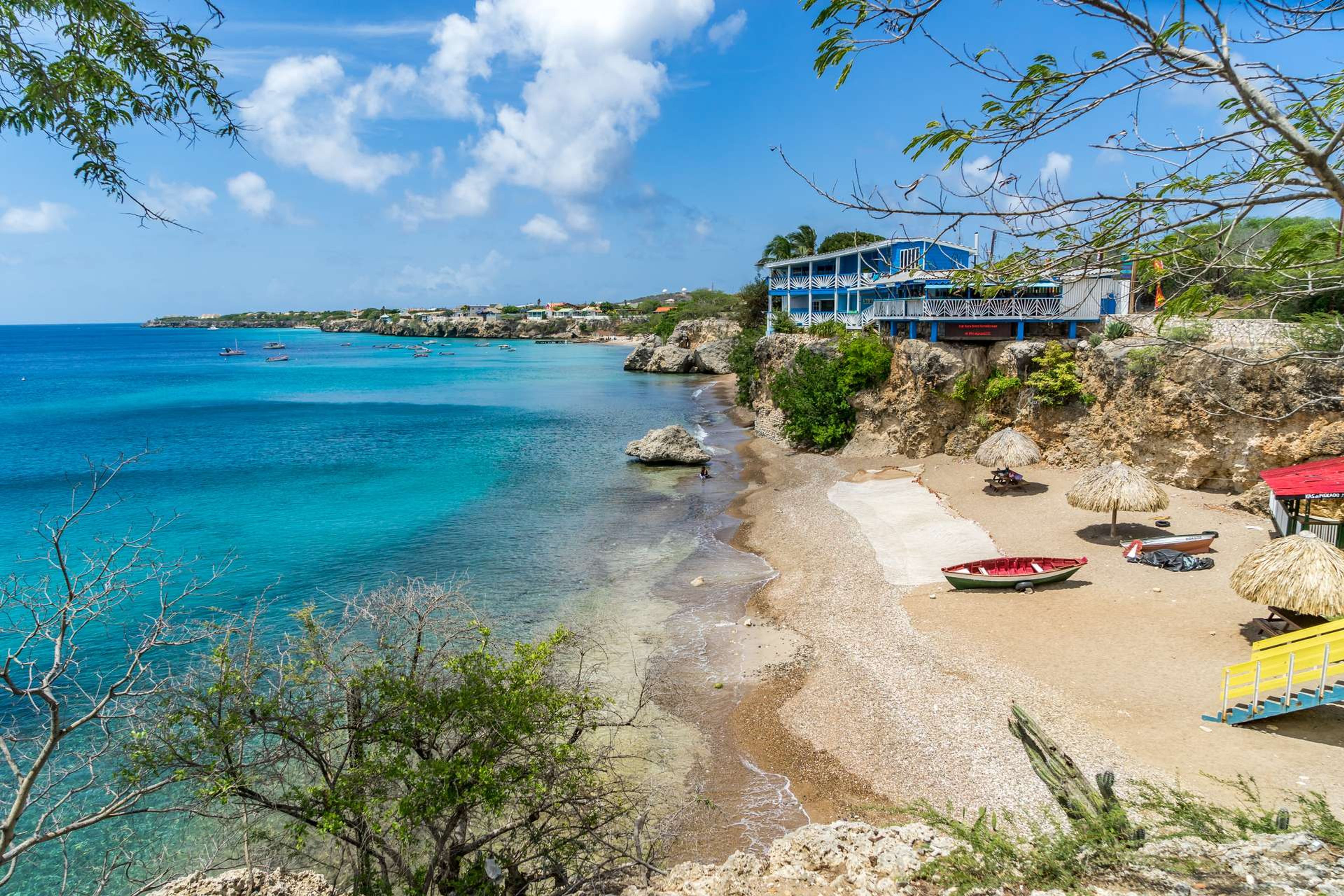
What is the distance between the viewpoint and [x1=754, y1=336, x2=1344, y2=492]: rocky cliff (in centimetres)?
2216

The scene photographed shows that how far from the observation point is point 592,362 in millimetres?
110188

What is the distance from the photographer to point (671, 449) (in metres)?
36.7

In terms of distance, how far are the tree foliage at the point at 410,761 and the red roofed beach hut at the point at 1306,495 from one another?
16.9 metres

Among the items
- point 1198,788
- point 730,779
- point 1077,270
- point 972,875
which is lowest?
point 730,779

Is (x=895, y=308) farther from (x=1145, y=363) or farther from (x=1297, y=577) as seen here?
(x=1297, y=577)

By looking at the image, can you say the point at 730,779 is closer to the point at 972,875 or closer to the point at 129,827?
the point at 972,875

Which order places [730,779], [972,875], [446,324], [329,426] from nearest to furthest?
[972,875], [730,779], [329,426], [446,324]

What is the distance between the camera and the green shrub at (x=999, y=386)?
29.8 meters

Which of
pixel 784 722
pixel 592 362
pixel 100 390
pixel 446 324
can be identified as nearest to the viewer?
pixel 784 722

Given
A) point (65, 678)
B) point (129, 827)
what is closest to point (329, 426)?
point (65, 678)

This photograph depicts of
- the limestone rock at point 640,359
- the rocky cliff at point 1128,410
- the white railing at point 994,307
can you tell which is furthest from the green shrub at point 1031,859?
the limestone rock at point 640,359

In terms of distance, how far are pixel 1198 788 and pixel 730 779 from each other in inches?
274

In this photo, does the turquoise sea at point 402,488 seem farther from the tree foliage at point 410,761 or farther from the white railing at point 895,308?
the white railing at point 895,308

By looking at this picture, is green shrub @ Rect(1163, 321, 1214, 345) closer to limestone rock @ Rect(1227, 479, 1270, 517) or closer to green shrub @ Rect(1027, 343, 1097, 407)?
green shrub @ Rect(1027, 343, 1097, 407)
